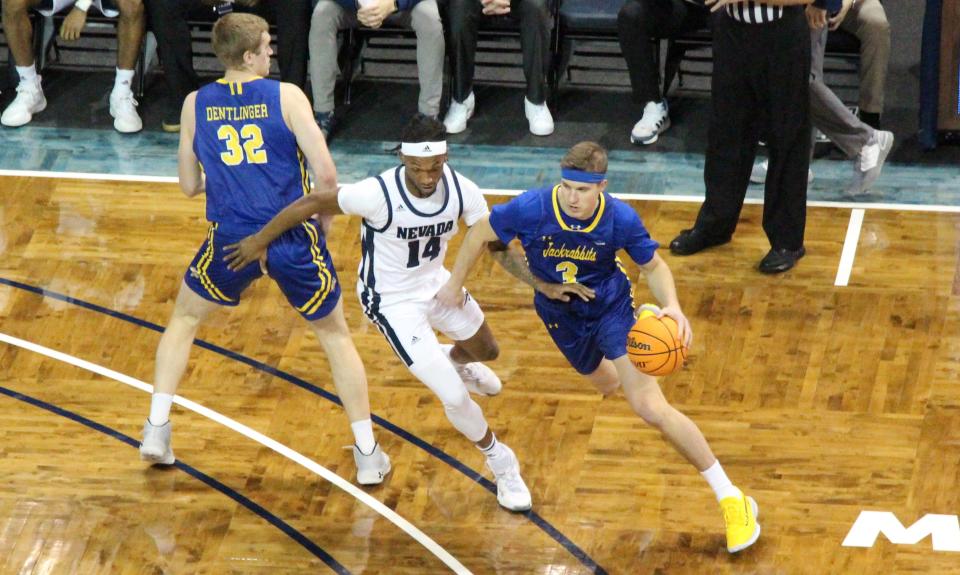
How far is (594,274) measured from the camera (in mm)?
6738

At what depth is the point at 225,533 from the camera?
22.8 ft

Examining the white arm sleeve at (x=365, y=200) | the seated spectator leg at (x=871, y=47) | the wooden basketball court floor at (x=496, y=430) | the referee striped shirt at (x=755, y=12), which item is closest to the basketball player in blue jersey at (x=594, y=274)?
the white arm sleeve at (x=365, y=200)

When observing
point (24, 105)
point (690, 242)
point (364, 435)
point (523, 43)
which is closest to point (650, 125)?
point (523, 43)

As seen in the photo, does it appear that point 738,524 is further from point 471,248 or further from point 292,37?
point 292,37

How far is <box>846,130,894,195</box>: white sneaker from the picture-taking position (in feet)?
30.8

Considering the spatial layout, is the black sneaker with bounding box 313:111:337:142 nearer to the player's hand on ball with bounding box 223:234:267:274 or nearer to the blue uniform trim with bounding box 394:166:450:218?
the player's hand on ball with bounding box 223:234:267:274

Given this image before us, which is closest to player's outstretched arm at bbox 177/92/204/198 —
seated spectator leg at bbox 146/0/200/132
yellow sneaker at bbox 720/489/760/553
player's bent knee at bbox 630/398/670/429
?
player's bent knee at bbox 630/398/670/429

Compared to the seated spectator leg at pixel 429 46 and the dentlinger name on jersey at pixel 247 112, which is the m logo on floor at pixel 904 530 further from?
the seated spectator leg at pixel 429 46

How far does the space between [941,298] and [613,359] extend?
8.41 feet

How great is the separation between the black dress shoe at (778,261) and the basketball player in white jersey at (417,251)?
228 centimetres

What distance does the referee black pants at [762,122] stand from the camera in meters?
8.38

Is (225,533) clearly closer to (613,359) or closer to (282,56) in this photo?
(613,359)

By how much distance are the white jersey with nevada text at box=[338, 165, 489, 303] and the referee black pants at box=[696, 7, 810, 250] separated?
2.24 metres

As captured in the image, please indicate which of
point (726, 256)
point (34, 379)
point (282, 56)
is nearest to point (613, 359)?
point (726, 256)
